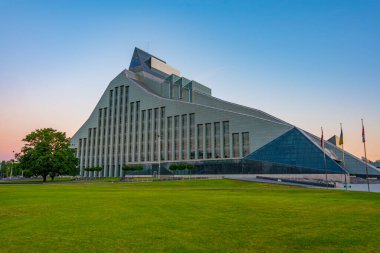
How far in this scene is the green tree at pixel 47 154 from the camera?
78.1m

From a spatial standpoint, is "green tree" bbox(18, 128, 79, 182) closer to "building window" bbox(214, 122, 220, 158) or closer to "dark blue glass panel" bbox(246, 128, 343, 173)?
"building window" bbox(214, 122, 220, 158)

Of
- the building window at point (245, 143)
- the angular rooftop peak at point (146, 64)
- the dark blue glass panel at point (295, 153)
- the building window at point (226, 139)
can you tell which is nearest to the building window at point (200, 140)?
the building window at point (226, 139)

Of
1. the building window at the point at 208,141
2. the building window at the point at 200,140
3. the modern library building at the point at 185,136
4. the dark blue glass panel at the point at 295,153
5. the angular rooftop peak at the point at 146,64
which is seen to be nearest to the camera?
the dark blue glass panel at the point at 295,153

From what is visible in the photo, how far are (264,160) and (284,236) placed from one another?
2873 inches

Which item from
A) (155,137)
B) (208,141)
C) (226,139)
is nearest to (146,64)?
(155,137)

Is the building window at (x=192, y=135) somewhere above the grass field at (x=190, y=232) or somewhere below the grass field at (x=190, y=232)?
above

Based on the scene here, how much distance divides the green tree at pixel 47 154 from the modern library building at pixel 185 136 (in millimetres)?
30268

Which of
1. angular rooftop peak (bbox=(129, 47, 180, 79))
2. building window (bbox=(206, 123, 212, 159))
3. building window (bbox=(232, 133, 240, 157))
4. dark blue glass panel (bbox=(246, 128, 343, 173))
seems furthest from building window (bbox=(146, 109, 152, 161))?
dark blue glass panel (bbox=(246, 128, 343, 173))

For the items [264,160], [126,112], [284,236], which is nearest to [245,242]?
[284,236]

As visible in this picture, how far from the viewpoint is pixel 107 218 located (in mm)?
13992

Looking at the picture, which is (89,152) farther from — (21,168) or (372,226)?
(372,226)

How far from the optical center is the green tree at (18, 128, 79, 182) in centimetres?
7806

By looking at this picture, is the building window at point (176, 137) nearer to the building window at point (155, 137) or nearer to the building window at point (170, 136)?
the building window at point (170, 136)

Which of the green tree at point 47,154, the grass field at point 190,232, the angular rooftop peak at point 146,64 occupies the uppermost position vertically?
the angular rooftop peak at point 146,64
